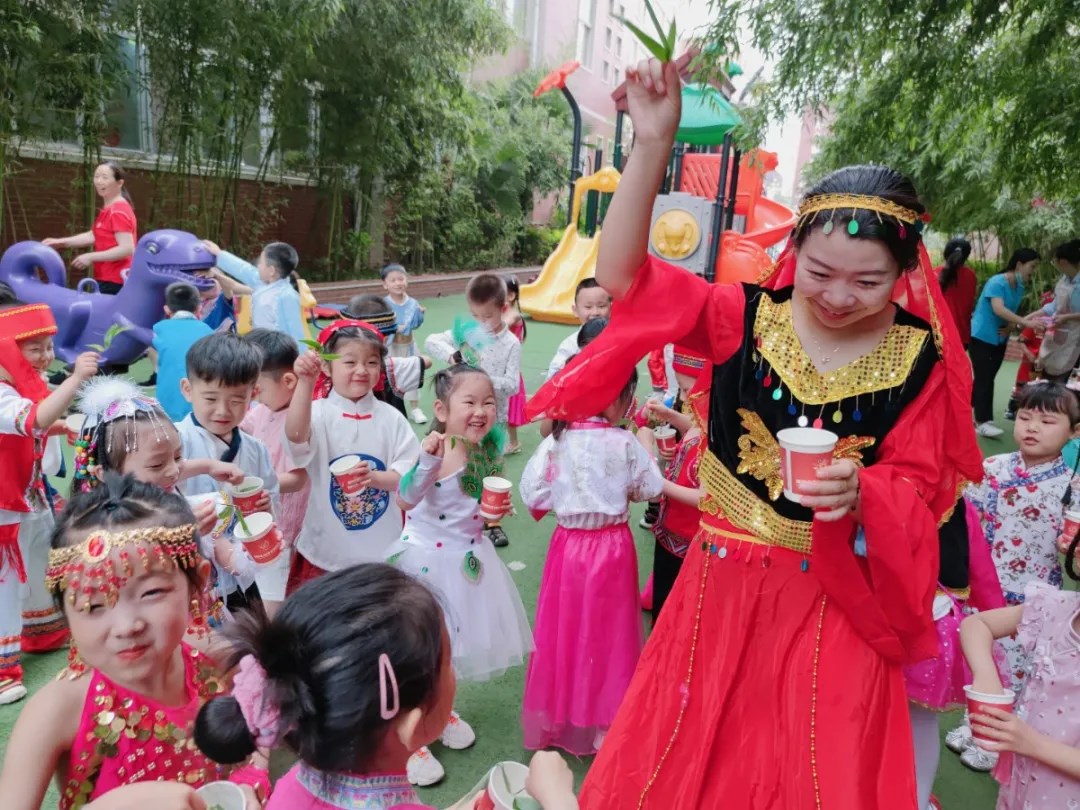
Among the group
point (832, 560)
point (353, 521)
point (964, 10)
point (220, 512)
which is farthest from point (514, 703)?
point (964, 10)

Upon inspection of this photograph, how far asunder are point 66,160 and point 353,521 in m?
8.37

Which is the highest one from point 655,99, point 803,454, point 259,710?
Result: point 655,99

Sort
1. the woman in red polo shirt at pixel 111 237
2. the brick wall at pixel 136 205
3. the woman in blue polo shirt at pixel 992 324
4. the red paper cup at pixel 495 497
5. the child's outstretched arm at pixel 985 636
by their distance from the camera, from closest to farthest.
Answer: the child's outstretched arm at pixel 985 636
the red paper cup at pixel 495 497
the woman in red polo shirt at pixel 111 237
the woman in blue polo shirt at pixel 992 324
the brick wall at pixel 136 205

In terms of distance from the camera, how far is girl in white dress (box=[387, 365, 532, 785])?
8.48 ft

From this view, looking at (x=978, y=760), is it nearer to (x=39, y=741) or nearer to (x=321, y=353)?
(x=321, y=353)

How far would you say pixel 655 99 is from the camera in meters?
1.42

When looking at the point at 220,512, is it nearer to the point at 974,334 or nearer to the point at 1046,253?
the point at 974,334

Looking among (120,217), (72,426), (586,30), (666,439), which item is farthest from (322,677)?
(586,30)

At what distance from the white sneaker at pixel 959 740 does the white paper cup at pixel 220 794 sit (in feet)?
8.59

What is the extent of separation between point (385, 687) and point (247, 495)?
127cm

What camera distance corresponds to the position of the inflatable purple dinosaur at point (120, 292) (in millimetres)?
5609

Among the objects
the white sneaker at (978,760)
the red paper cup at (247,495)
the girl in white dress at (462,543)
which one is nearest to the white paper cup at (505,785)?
the red paper cup at (247,495)

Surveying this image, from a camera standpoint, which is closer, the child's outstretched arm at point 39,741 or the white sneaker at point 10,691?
the child's outstretched arm at point 39,741

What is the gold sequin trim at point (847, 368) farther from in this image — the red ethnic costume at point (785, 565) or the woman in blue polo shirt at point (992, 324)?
the woman in blue polo shirt at point (992, 324)
